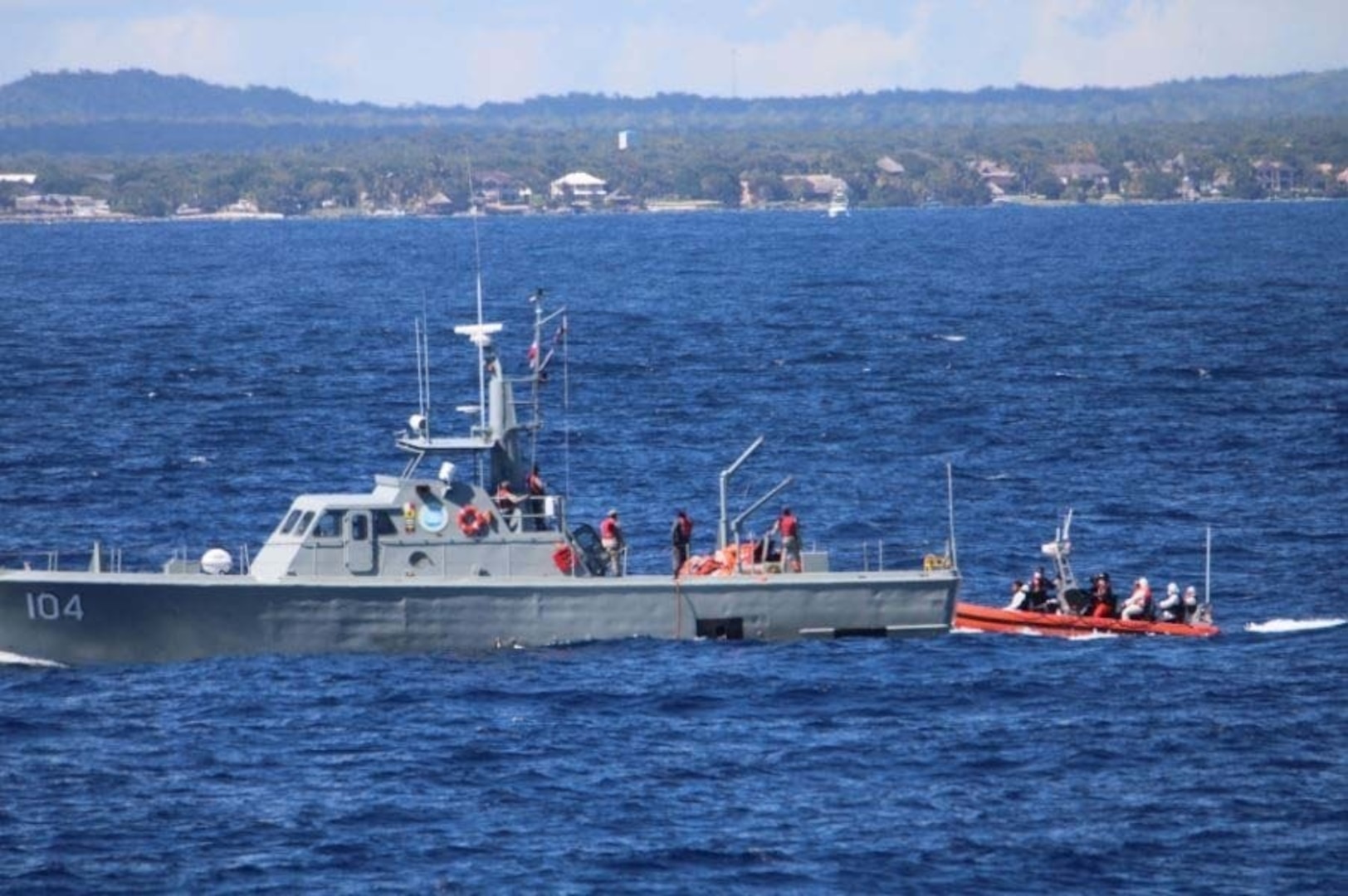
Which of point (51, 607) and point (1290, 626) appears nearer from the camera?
point (51, 607)

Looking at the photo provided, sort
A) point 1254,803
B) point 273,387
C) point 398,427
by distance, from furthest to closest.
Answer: point 273,387
point 398,427
point 1254,803

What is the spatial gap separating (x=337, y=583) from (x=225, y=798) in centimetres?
741

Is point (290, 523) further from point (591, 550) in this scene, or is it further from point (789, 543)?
point (789, 543)

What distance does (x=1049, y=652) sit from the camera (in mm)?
45438

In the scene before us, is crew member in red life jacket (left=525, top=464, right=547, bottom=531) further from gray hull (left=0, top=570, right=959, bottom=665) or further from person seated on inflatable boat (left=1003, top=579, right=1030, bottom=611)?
person seated on inflatable boat (left=1003, top=579, right=1030, bottom=611)

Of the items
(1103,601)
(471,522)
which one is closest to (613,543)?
(471,522)

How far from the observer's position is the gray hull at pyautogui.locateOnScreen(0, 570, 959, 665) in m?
42.4

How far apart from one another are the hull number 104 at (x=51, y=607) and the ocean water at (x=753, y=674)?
96 centimetres

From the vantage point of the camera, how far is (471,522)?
43.5m

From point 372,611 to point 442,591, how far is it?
123 centimetres

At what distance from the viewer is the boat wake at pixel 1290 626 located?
47156 millimetres

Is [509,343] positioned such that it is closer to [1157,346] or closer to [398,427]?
[1157,346]

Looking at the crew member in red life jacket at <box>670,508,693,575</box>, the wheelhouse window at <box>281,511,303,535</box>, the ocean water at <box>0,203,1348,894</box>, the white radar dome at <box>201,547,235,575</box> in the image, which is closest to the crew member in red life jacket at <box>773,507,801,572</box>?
the ocean water at <box>0,203,1348,894</box>

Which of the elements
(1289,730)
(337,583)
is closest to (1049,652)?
(1289,730)
